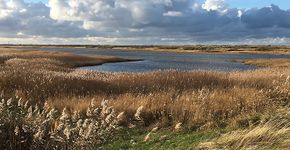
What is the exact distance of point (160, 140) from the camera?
10.1 meters

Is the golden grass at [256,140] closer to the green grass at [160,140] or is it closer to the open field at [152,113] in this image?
the open field at [152,113]

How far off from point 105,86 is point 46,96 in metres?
3.67

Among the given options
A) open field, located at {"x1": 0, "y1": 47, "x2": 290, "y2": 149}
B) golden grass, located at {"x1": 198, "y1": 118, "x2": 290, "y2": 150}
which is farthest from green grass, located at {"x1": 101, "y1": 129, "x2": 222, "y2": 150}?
golden grass, located at {"x1": 198, "y1": 118, "x2": 290, "y2": 150}

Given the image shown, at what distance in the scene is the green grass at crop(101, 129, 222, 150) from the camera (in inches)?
371

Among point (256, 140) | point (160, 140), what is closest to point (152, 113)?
point (160, 140)

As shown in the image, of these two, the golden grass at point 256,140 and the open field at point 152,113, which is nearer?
the open field at point 152,113

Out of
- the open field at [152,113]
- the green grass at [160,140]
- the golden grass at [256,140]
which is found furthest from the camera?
the green grass at [160,140]

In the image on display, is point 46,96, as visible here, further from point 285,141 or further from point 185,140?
point 285,141

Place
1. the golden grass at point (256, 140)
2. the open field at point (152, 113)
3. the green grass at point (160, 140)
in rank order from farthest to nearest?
the green grass at point (160, 140), the golden grass at point (256, 140), the open field at point (152, 113)

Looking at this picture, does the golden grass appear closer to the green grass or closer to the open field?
the open field

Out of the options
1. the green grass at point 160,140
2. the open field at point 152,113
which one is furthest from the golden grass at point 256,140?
the green grass at point 160,140

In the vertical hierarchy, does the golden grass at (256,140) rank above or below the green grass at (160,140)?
above

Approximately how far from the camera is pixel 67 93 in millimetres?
16891

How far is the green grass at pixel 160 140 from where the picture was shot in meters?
9.42
